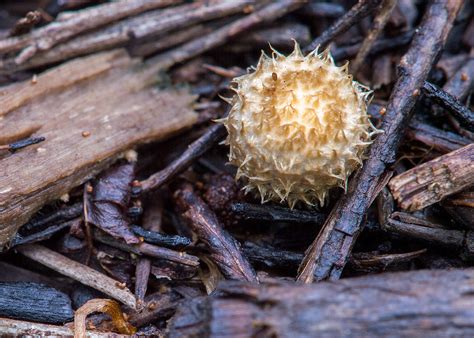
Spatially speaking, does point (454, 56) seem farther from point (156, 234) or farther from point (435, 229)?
point (156, 234)

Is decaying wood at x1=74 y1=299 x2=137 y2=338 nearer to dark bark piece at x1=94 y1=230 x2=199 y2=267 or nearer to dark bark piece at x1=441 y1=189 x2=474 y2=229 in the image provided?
dark bark piece at x1=94 y1=230 x2=199 y2=267

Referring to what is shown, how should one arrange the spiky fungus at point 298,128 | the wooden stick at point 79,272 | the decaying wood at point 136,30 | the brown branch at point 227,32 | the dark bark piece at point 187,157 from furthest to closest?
1. the brown branch at point 227,32
2. the decaying wood at point 136,30
3. the dark bark piece at point 187,157
4. the wooden stick at point 79,272
5. the spiky fungus at point 298,128

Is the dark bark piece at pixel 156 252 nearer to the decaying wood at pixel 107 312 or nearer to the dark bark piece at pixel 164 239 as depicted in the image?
the dark bark piece at pixel 164 239

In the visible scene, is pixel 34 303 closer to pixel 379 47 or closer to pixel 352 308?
pixel 352 308

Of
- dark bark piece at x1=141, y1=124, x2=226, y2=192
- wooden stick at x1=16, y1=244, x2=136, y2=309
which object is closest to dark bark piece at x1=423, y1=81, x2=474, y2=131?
dark bark piece at x1=141, y1=124, x2=226, y2=192

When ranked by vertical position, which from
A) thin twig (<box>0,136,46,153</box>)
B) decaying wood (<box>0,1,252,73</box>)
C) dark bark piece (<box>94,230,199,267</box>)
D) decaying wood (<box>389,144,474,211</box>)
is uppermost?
decaying wood (<box>0,1,252,73</box>)

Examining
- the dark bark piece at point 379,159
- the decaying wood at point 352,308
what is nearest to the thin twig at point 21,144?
the decaying wood at point 352,308
